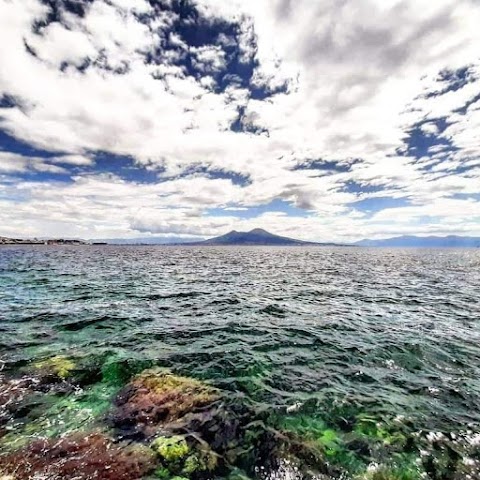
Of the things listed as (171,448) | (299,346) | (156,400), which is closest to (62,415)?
(156,400)

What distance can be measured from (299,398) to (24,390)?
11050 millimetres

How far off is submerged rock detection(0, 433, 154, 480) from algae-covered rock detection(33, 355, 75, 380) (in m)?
4.99

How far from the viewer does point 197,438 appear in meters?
9.74

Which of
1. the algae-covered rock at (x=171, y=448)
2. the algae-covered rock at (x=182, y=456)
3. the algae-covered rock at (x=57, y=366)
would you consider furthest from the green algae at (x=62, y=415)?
the algae-covered rock at (x=182, y=456)

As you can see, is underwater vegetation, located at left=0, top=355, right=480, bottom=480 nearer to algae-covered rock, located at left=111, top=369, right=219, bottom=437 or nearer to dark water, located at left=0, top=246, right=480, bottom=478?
algae-covered rock, located at left=111, top=369, right=219, bottom=437

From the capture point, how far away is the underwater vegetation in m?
8.54

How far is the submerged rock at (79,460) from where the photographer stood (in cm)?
811

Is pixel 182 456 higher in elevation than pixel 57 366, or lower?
lower

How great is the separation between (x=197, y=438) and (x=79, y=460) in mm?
3331

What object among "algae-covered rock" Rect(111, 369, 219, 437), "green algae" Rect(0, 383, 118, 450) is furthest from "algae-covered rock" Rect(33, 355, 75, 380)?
"algae-covered rock" Rect(111, 369, 219, 437)

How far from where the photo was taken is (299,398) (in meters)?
12.4

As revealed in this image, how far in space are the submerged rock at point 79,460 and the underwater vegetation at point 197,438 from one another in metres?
0.03

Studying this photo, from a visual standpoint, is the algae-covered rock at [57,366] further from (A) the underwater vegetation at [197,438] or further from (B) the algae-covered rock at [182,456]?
(B) the algae-covered rock at [182,456]

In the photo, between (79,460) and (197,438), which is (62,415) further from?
(197,438)
